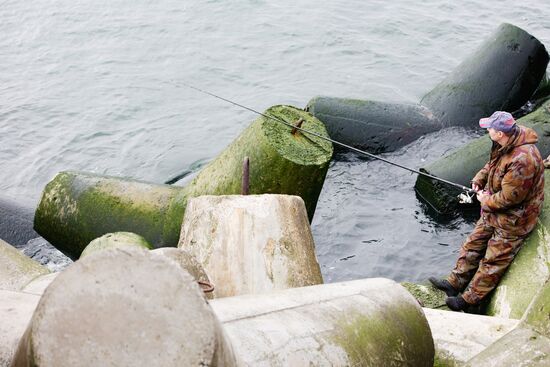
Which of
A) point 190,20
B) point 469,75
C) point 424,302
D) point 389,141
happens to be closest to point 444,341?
point 424,302

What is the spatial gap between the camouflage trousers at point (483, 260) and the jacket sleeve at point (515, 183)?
0.30 metres

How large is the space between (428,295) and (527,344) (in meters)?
2.83

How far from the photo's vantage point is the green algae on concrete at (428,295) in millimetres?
6746

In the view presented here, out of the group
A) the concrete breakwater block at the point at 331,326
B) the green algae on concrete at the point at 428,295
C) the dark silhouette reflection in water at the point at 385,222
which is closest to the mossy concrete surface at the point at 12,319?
the concrete breakwater block at the point at 331,326

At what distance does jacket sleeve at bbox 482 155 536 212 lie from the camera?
5.99 metres

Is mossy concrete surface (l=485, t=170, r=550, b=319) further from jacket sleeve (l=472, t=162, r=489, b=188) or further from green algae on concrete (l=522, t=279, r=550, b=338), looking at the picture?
green algae on concrete (l=522, t=279, r=550, b=338)

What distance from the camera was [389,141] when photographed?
10344mm

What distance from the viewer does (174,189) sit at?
7656 millimetres

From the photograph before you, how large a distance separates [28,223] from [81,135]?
4390mm

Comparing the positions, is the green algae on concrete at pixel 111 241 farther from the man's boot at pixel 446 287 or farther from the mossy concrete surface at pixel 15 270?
the man's boot at pixel 446 287

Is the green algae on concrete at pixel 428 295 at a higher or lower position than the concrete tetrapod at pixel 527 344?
lower

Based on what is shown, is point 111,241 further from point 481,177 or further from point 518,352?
point 518,352

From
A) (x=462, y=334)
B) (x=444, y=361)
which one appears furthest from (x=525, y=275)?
A: (x=444, y=361)

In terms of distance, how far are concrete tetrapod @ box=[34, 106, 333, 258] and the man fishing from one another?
1467mm
